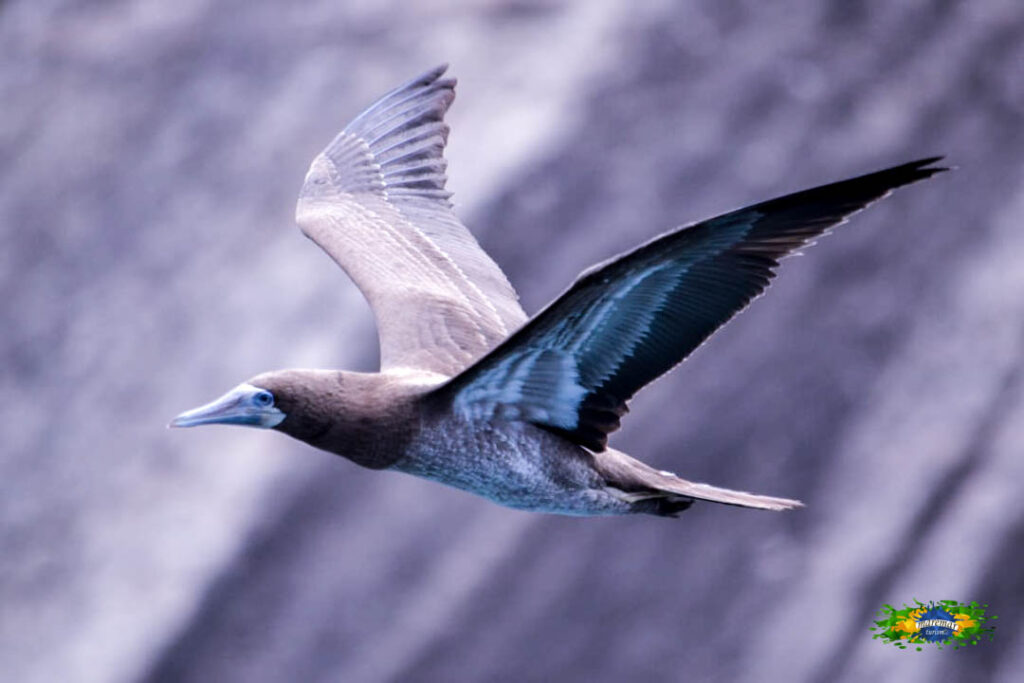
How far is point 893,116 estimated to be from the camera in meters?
9.70

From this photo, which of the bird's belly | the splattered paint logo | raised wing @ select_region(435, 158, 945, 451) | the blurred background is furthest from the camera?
the blurred background

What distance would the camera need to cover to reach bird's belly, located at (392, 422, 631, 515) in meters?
3.66

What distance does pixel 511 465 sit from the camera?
12.2 feet

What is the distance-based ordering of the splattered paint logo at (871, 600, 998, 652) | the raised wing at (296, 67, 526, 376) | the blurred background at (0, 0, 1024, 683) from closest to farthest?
1. the raised wing at (296, 67, 526, 376)
2. the splattered paint logo at (871, 600, 998, 652)
3. the blurred background at (0, 0, 1024, 683)

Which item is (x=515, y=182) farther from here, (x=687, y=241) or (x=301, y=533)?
(x=687, y=241)

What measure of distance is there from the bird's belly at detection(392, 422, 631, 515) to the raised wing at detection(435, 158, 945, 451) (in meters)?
0.05

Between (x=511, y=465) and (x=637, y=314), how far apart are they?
1.97 ft

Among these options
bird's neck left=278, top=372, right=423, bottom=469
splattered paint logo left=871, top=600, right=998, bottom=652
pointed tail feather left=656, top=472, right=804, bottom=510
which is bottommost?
splattered paint logo left=871, top=600, right=998, bottom=652

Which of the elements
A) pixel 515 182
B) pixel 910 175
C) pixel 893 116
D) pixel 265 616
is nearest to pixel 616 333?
pixel 910 175

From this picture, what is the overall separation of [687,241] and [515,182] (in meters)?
6.24

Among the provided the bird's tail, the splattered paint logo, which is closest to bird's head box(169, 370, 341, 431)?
the bird's tail

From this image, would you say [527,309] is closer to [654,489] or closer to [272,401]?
[654,489]

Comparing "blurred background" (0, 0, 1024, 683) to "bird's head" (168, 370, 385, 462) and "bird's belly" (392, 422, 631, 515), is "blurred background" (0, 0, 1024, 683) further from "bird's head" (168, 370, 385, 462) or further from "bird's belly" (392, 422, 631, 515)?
"bird's head" (168, 370, 385, 462)

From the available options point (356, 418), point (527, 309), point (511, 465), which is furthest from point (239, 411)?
point (527, 309)
